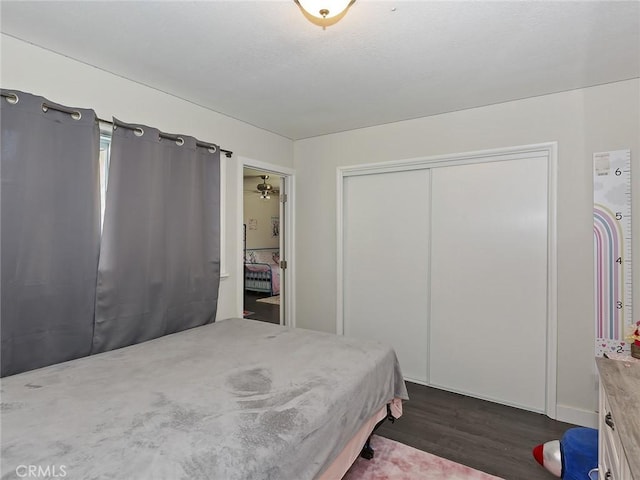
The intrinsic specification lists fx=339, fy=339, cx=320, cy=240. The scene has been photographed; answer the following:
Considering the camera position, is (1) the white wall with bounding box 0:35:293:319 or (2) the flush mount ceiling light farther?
(1) the white wall with bounding box 0:35:293:319

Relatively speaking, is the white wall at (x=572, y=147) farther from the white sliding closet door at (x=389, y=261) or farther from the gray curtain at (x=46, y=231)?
the gray curtain at (x=46, y=231)

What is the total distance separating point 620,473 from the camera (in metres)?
1.05

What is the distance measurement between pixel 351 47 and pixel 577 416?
3.01 meters

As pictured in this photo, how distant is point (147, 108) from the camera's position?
249cm

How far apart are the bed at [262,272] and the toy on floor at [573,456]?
5.78 meters

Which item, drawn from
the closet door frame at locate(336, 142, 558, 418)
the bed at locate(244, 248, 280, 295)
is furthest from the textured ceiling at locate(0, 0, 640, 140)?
the bed at locate(244, 248, 280, 295)

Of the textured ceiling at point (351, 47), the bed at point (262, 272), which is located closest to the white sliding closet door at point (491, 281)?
the textured ceiling at point (351, 47)

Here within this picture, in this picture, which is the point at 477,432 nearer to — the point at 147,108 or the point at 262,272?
the point at 147,108

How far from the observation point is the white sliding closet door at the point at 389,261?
3232 mm

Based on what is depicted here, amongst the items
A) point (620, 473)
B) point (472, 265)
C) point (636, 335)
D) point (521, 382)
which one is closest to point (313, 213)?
point (472, 265)

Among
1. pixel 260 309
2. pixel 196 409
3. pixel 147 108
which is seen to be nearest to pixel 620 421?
pixel 196 409

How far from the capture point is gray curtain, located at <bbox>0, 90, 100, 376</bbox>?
1760mm

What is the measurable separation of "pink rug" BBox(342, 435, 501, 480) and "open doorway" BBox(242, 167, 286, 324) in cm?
476

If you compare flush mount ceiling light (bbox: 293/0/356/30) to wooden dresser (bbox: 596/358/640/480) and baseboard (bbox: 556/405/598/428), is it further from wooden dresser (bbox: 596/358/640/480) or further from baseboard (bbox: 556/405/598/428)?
baseboard (bbox: 556/405/598/428)
